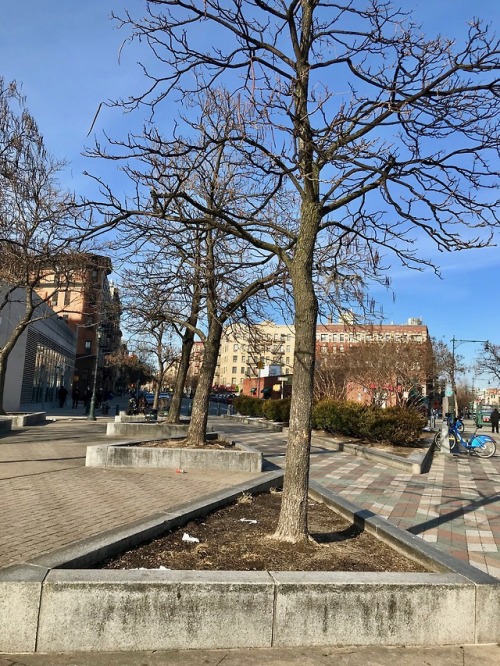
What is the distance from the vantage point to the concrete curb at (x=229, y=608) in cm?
330

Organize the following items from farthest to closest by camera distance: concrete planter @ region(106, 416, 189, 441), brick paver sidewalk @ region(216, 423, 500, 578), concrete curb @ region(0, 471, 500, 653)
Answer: concrete planter @ region(106, 416, 189, 441) → brick paver sidewalk @ region(216, 423, 500, 578) → concrete curb @ region(0, 471, 500, 653)

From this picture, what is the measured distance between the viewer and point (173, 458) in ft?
35.3

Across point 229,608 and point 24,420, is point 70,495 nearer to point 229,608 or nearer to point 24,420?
point 229,608

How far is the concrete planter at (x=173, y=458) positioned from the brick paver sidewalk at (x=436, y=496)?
1602mm

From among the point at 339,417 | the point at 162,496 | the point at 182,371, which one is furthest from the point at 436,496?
the point at 339,417

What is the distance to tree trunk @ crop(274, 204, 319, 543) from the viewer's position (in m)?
4.96

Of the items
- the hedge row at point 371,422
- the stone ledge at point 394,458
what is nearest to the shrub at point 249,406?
the hedge row at point 371,422

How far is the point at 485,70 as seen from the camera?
4.95 meters

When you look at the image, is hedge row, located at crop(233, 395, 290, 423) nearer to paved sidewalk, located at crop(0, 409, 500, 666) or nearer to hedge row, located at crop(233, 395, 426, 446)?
hedge row, located at crop(233, 395, 426, 446)

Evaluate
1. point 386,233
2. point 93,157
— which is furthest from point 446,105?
point 93,157

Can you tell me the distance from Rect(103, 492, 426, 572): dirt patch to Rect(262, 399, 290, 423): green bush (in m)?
20.5

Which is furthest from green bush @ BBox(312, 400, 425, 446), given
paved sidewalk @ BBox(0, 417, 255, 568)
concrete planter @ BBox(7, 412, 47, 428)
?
concrete planter @ BBox(7, 412, 47, 428)

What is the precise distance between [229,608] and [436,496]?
302 inches

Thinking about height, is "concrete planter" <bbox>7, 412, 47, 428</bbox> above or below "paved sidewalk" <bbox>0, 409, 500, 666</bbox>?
above
